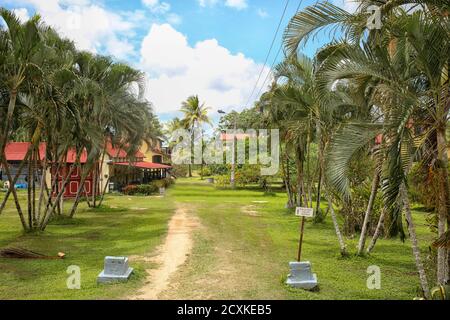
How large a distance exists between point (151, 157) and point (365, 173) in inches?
1306

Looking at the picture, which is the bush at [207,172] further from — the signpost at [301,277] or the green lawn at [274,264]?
the signpost at [301,277]

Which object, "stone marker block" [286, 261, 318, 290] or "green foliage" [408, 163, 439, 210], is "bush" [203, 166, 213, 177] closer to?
"stone marker block" [286, 261, 318, 290]

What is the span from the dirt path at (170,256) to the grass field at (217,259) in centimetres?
20

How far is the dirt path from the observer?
7.55 m

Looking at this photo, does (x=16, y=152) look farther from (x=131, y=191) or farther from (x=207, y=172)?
(x=207, y=172)

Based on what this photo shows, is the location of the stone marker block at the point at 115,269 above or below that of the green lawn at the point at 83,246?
above

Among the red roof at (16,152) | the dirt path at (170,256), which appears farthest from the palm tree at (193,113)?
the dirt path at (170,256)

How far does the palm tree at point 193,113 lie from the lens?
52.9 meters

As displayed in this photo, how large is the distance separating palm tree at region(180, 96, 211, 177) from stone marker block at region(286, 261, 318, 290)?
45789 millimetres

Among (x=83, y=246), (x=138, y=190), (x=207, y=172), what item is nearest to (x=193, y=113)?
(x=207, y=172)

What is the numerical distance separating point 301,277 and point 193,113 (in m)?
46.6

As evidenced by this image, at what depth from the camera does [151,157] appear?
45.6 m

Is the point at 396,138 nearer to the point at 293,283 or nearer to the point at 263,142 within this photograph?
the point at 293,283

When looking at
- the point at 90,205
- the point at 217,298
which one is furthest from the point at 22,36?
the point at 90,205
